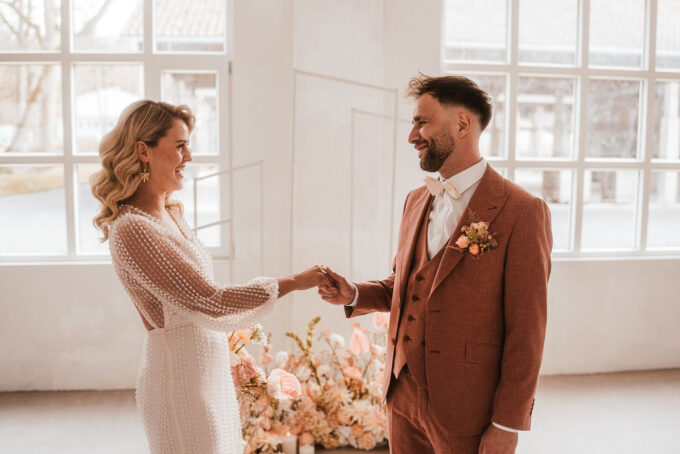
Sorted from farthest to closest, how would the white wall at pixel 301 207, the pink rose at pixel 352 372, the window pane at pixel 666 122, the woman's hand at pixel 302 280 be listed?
1. the window pane at pixel 666 122
2. the white wall at pixel 301 207
3. the pink rose at pixel 352 372
4. the woman's hand at pixel 302 280

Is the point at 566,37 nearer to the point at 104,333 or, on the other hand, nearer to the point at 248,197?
the point at 248,197

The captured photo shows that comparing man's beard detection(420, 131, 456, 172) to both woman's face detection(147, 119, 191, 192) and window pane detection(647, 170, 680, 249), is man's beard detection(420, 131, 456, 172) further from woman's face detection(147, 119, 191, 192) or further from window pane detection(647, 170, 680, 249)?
window pane detection(647, 170, 680, 249)

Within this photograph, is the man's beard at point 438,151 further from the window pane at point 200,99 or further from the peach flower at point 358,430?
the window pane at point 200,99

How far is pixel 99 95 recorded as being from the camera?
379 centimetres

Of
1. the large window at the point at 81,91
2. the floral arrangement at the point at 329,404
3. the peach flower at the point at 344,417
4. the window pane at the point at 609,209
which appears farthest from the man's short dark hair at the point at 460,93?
the window pane at the point at 609,209

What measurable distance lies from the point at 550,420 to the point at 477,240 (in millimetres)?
2155

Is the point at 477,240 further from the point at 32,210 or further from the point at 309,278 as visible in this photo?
the point at 32,210

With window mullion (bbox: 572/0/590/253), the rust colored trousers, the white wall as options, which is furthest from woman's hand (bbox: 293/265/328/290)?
window mullion (bbox: 572/0/590/253)

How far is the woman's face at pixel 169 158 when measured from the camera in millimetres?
1816

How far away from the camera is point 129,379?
3.74 meters

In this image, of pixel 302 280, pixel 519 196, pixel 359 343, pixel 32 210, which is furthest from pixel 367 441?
pixel 32 210

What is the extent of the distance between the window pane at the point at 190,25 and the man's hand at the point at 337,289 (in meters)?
2.29

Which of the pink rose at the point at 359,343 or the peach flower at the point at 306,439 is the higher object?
the pink rose at the point at 359,343

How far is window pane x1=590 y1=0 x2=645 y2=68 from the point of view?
13.2 feet
